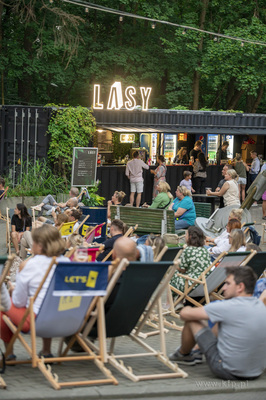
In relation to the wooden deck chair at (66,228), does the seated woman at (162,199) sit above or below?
above

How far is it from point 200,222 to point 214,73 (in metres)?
23.0

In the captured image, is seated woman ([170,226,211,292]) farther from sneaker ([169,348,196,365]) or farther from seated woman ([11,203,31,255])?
seated woman ([11,203,31,255])

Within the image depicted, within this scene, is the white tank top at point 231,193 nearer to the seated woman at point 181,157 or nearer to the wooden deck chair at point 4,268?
the seated woman at point 181,157

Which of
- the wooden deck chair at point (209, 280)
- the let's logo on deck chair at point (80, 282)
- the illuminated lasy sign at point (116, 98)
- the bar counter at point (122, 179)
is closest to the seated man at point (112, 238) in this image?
the wooden deck chair at point (209, 280)

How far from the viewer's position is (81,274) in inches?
233

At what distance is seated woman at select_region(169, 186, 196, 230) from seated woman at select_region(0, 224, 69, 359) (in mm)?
7926

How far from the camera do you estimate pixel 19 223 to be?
12703 mm

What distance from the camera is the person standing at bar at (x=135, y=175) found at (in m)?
20.8

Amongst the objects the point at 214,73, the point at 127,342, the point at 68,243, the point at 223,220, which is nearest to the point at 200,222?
the point at 223,220

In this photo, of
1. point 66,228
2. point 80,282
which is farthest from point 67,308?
point 66,228

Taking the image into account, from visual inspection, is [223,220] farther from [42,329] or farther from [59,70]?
[59,70]

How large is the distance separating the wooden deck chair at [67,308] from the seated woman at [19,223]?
648cm

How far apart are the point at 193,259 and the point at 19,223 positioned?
473 cm

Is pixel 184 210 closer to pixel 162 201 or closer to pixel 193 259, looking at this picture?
pixel 162 201
